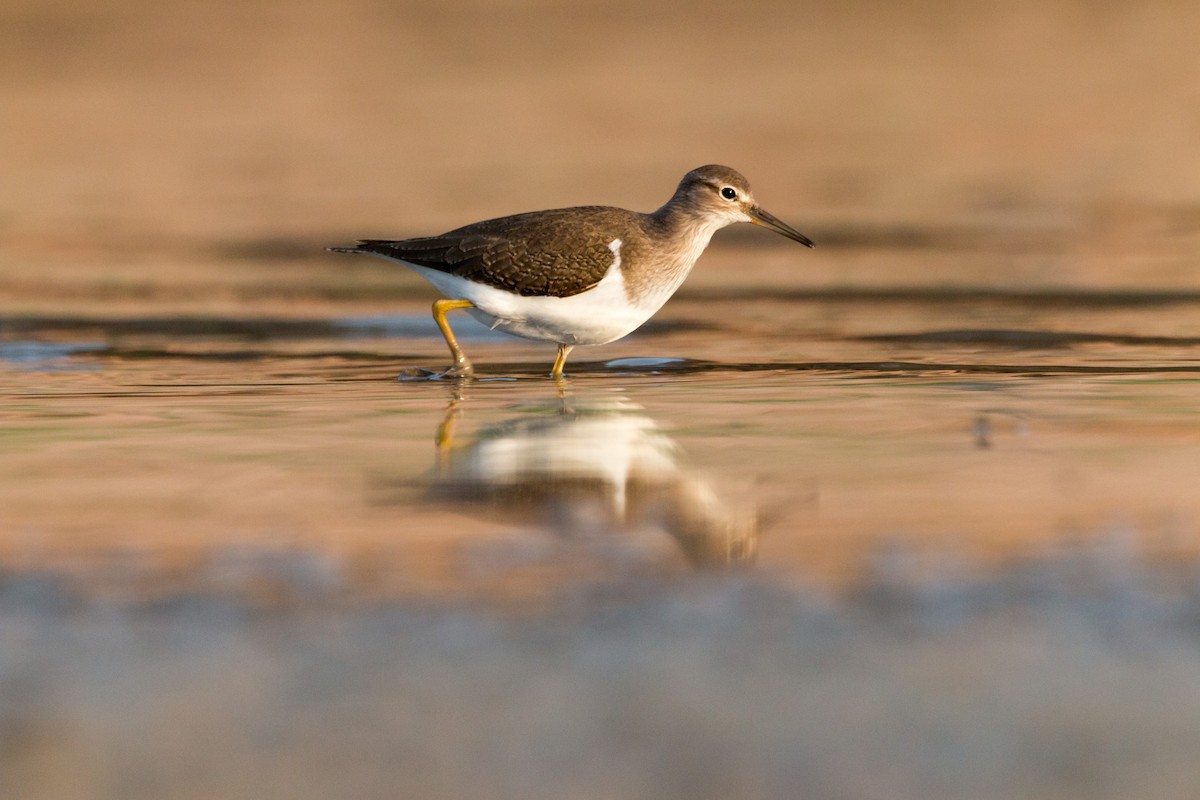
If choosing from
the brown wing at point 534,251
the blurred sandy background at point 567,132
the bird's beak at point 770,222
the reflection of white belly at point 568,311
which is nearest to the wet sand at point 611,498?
the blurred sandy background at point 567,132

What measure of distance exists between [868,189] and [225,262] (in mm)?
7246

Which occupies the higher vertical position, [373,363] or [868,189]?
[868,189]

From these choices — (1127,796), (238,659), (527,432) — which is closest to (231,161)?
(527,432)

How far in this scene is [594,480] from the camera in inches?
270

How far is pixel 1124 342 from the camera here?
A: 36.0ft

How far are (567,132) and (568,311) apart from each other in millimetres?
12186

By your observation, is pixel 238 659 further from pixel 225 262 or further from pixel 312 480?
pixel 225 262

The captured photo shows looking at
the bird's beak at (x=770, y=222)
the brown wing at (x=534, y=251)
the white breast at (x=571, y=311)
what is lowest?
the white breast at (x=571, y=311)

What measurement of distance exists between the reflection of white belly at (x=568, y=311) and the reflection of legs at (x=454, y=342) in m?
0.16

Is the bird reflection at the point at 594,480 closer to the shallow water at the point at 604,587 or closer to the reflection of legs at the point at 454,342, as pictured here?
the shallow water at the point at 604,587

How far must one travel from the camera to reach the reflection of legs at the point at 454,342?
10.1 meters

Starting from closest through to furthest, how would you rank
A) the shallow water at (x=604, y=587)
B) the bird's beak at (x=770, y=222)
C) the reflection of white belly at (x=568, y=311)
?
the shallow water at (x=604, y=587), the reflection of white belly at (x=568, y=311), the bird's beak at (x=770, y=222)

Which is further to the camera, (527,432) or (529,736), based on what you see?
(527,432)

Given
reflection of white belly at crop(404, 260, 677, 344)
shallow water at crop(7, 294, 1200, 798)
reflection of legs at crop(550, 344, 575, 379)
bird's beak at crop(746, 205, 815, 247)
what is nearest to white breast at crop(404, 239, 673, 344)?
reflection of white belly at crop(404, 260, 677, 344)
